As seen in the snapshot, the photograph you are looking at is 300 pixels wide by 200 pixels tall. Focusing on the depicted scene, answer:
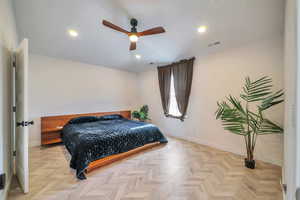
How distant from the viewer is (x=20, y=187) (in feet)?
6.06

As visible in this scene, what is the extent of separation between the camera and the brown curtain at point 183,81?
3.82m

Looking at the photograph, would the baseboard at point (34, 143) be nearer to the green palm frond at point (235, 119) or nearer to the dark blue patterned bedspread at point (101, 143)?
the dark blue patterned bedspread at point (101, 143)

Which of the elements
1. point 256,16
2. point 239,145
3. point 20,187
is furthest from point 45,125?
point 256,16

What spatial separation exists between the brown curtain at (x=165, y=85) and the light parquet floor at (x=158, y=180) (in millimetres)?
1986

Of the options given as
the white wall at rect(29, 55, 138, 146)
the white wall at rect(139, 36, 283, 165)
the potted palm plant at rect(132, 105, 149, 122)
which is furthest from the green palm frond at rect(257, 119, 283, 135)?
the white wall at rect(29, 55, 138, 146)

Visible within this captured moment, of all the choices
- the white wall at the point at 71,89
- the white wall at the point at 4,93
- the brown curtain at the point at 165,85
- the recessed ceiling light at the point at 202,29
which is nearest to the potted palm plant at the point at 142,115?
the white wall at the point at 71,89

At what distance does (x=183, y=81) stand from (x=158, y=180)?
9.15ft

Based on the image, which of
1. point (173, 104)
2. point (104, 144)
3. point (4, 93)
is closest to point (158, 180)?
point (104, 144)

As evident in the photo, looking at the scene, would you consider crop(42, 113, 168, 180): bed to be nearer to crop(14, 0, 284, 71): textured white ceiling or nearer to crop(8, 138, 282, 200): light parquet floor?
crop(8, 138, 282, 200): light parquet floor

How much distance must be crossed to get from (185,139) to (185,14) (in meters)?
3.24

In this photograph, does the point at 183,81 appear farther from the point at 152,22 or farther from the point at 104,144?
the point at 104,144

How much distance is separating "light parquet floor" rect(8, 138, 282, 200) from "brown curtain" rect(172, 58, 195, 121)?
154 cm

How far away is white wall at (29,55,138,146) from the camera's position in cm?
351

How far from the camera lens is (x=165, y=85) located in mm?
4500
